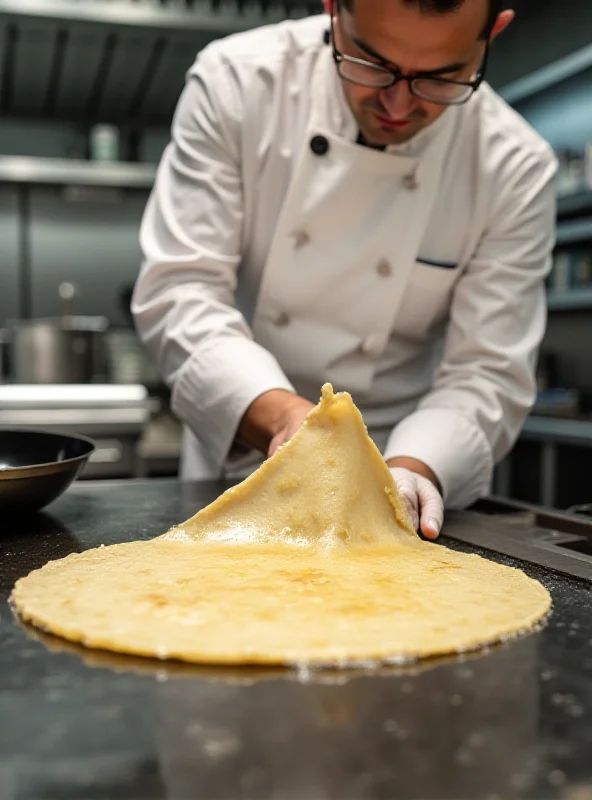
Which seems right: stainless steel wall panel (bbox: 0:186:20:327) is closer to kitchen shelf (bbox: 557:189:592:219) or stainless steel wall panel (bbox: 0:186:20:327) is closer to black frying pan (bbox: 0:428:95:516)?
kitchen shelf (bbox: 557:189:592:219)

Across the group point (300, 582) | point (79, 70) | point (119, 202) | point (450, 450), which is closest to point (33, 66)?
point (79, 70)

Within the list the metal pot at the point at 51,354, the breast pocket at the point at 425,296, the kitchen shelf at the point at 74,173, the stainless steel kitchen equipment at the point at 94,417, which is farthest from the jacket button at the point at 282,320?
the kitchen shelf at the point at 74,173

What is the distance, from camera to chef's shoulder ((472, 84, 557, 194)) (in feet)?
5.82

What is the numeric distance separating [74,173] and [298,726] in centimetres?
408

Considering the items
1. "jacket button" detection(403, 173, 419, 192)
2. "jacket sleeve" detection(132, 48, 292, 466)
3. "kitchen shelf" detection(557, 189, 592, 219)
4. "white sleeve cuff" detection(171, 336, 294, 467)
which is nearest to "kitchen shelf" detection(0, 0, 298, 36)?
"kitchen shelf" detection(557, 189, 592, 219)

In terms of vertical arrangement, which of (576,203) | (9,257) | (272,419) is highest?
(576,203)

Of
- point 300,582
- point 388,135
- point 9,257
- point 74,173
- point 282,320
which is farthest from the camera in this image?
point 9,257

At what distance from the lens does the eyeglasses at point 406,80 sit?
1.40m

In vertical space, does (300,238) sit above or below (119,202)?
below

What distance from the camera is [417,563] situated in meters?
1.09

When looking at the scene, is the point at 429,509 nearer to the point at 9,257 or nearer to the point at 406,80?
the point at 406,80

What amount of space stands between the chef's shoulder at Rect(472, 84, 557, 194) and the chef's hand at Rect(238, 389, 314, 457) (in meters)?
0.71

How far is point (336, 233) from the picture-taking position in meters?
1.77

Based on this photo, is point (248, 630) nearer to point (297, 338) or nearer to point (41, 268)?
point (297, 338)
